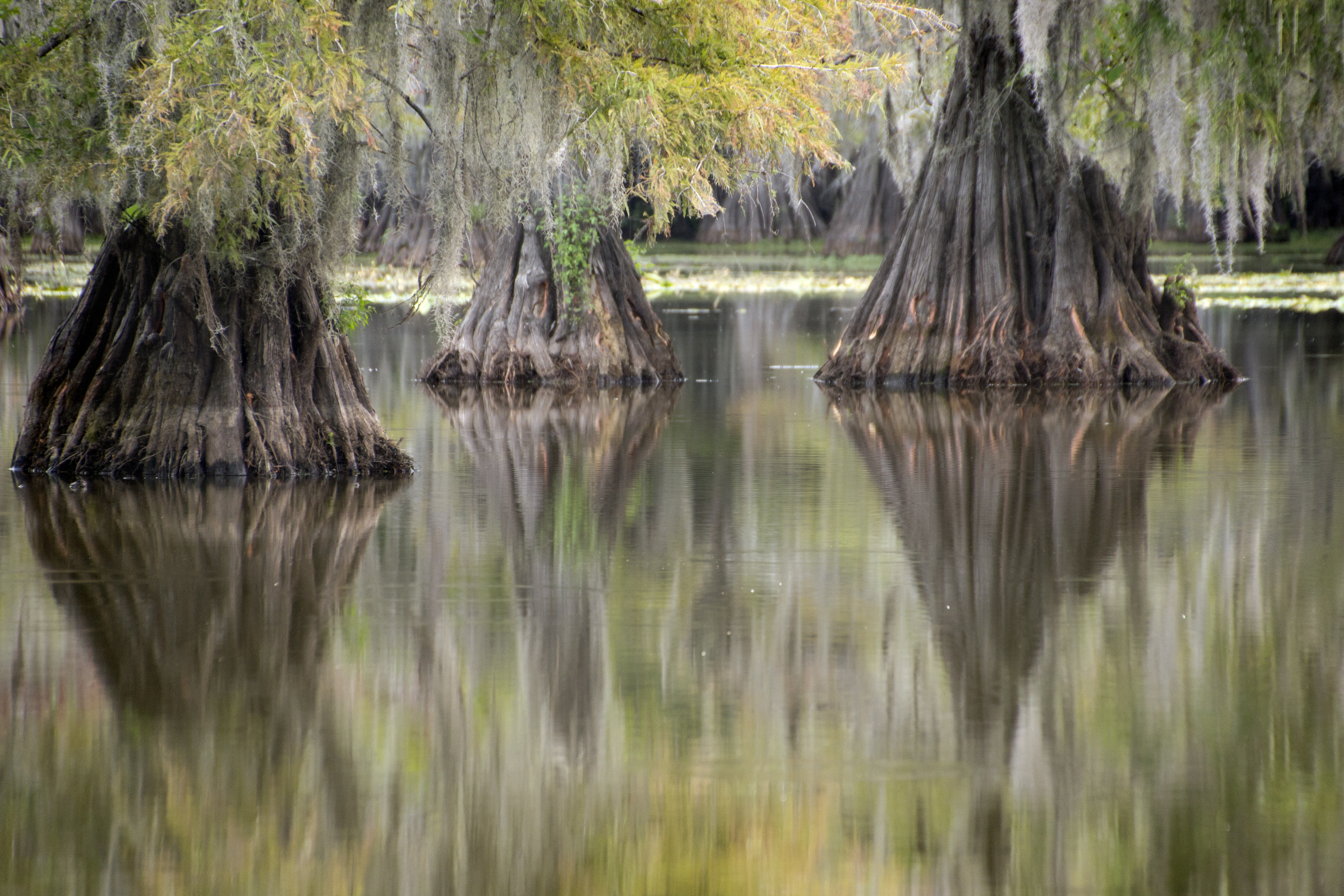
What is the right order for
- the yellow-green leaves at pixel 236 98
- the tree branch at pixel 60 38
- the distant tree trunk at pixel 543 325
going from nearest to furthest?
1. the yellow-green leaves at pixel 236 98
2. the tree branch at pixel 60 38
3. the distant tree trunk at pixel 543 325

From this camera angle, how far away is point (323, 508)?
338 inches

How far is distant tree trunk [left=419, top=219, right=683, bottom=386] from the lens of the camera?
15.2 meters

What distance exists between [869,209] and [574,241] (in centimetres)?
3272

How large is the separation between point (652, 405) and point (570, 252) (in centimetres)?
163

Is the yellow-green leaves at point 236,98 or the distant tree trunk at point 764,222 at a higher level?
the distant tree trunk at point 764,222

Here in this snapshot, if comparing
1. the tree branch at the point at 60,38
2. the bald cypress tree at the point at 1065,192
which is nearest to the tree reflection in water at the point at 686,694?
the tree branch at the point at 60,38

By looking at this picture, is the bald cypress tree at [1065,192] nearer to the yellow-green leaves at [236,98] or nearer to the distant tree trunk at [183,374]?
the distant tree trunk at [183,374]

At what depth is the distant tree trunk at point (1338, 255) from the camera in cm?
3753

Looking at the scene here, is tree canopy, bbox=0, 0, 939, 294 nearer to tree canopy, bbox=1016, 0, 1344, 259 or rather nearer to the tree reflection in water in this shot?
the tree reflection in water

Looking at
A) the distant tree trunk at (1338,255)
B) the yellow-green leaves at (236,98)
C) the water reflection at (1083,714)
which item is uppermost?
the yellow-green leaves at (236,98)

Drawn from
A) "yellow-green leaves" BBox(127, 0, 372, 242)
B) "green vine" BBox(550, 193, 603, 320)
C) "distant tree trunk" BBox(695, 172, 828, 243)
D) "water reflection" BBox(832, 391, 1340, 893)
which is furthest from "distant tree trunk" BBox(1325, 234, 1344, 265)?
"yellow-green leaves" BBox(127, 0, 372, 242)

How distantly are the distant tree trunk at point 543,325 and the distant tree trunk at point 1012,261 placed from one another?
98.2 inches

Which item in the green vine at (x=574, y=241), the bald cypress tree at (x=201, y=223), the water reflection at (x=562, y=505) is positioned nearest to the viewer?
the water reflection at (x=562, y=505)

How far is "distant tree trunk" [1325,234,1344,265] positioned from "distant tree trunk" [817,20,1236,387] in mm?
24536
